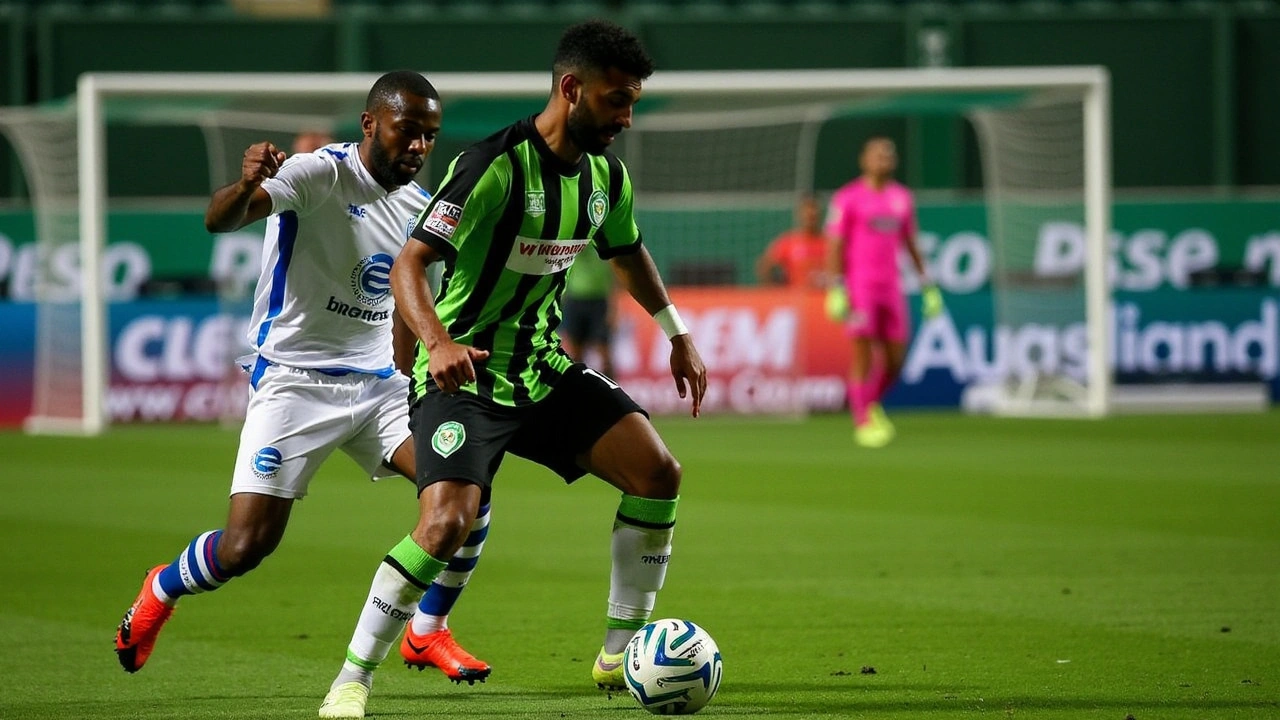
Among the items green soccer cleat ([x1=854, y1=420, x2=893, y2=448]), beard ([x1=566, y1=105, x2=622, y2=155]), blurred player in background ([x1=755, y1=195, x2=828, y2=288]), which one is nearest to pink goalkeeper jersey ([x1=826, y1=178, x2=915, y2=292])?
green soccer cleat ([x1=854, y1=420, x2=893, y2=448])

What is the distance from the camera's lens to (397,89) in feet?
17.6

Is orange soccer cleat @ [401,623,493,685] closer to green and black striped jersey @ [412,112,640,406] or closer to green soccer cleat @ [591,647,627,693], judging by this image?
green soccer cleat @ [591,647,627,693]

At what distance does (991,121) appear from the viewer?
1817 cm

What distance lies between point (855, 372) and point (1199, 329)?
4818mm

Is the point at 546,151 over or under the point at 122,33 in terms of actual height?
under

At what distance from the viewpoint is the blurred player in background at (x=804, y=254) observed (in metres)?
17.7

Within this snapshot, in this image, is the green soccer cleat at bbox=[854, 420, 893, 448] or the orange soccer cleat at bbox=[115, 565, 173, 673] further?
the green soccer cleat at bbox=[854, 420, 893, 448]

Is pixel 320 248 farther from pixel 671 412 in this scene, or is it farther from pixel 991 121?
pixel 991 121

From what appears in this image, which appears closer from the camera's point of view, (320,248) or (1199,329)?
(320,248)

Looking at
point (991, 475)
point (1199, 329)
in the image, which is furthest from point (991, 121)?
point (991, 475)

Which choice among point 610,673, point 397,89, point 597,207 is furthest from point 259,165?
point 610,673

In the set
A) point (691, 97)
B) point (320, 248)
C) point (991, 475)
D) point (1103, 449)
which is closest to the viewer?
point (320, 248)

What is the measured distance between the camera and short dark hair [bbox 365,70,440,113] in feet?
17.5

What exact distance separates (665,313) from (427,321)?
1.12 metres
